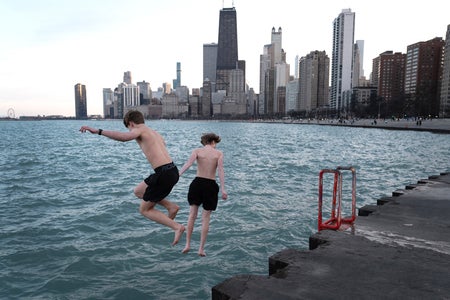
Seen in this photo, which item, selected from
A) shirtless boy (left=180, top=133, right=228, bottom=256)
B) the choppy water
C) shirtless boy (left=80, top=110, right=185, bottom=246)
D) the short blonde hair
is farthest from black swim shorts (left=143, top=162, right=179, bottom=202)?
the choppy water

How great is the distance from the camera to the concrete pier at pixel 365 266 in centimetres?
479

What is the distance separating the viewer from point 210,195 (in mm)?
6168

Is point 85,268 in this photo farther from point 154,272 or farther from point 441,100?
point 441,100

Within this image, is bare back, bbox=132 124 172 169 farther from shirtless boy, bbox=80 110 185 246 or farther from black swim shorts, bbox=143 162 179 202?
black swim shorts, bbox=143 162 179 202

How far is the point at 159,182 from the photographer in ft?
17.9

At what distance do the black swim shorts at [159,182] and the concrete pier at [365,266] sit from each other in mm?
1659

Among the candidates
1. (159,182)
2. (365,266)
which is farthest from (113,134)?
(365,266)

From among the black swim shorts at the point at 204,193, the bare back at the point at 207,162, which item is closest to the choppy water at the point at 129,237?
the black swim shorts at the point at 204,193

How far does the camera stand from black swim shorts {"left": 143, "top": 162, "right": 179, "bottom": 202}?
5461 mm

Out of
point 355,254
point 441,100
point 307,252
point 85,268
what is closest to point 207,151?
point 307,252

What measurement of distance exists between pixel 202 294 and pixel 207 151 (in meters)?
4.08

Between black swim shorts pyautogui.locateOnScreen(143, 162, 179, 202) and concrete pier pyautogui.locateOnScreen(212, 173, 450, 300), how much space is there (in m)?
1.66

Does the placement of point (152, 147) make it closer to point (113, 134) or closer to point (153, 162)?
point (153, 162)

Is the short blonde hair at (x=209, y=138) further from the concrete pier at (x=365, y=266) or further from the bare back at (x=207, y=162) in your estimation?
the concrete pier at (x=365, y=266)
